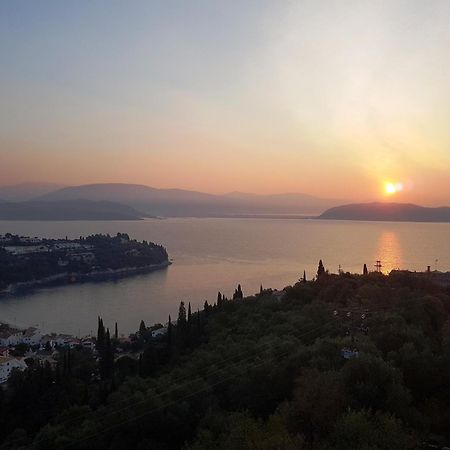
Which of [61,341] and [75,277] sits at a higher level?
[75,277]

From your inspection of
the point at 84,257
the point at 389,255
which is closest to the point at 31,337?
the point at 84,257

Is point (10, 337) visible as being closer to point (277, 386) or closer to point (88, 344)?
point (88, 344)

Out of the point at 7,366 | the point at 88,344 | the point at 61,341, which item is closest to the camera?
the point at 7,366

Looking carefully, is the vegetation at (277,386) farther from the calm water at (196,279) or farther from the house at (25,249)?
the house at (25,249)

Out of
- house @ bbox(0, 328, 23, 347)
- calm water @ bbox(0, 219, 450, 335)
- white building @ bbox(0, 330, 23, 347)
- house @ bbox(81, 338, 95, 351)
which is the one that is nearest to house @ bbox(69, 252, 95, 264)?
calm water @ bbox(0, 219, 450, 335)

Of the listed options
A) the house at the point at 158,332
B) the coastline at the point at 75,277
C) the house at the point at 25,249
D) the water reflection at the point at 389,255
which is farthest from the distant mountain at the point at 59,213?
the house at the point at 158,332

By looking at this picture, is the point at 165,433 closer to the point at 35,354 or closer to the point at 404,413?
the point at 404,413
